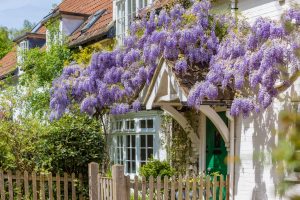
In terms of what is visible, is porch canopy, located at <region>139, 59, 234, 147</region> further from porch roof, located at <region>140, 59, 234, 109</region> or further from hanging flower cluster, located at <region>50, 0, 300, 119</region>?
hanging flower cluster, located at <region>50, 0, 300, 119</region>

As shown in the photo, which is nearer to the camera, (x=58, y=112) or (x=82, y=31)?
(x=58, y=112)

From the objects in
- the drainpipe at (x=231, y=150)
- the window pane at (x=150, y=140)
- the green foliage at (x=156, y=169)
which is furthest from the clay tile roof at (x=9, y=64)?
the drainpipe at (x=231, y=150)

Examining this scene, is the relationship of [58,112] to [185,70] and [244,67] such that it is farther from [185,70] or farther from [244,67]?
[244,67]

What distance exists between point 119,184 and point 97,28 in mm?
10266

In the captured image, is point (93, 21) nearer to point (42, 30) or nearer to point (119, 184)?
point (42, 30)

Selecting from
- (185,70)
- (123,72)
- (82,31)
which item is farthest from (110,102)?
(82,31)

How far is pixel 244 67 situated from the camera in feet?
28.9

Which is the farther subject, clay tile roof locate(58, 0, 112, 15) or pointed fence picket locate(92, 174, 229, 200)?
clay tile roof locate(58, 0, 112, 15)

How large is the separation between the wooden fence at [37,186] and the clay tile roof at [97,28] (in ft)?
20.9

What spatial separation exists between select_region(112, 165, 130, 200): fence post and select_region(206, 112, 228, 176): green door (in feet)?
9.35

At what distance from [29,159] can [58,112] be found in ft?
6.34

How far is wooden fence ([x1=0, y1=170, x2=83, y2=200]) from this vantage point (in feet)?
34.3

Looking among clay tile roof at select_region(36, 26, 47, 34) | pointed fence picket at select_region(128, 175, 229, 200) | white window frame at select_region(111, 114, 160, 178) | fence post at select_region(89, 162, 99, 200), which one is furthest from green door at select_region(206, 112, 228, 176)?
clay tile roof at select_region(36, 26, 47, 34)

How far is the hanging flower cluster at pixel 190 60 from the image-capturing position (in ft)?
27.9
